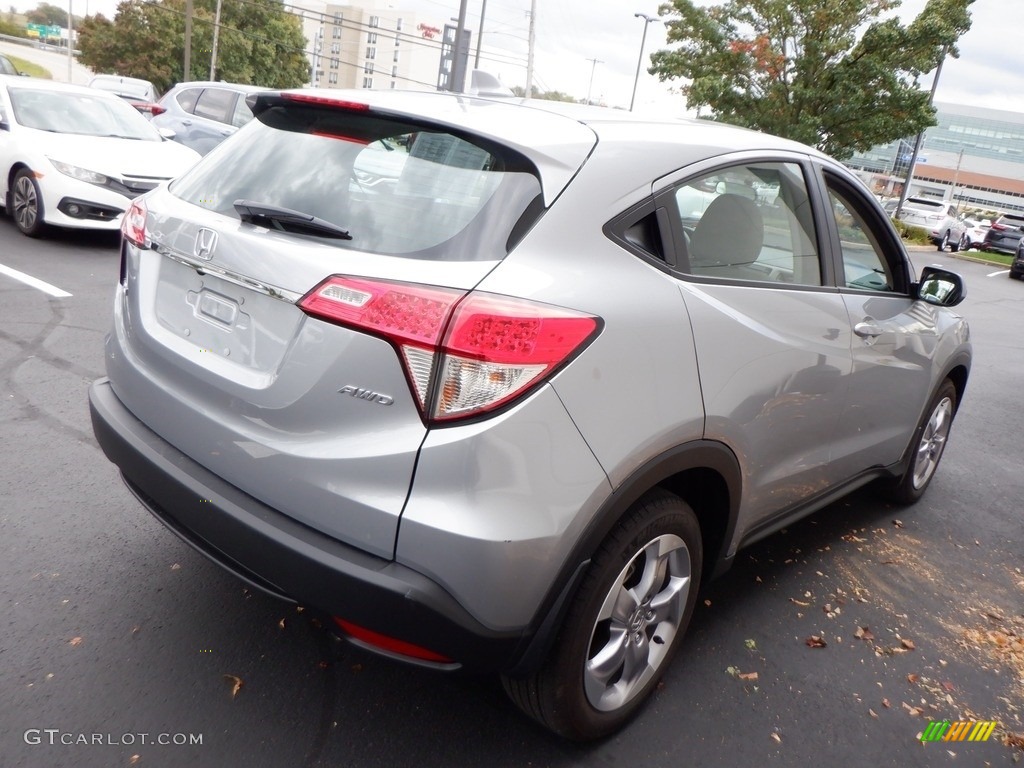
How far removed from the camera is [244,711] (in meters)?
2.63

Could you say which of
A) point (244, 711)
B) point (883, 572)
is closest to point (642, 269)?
point (244, 711)

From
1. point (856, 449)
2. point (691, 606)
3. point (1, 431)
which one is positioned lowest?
point (1, 431)

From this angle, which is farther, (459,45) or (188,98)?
(459,45)

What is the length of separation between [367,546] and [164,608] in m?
1.32

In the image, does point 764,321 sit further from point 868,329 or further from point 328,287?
point 328,287

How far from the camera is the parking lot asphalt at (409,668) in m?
2.57

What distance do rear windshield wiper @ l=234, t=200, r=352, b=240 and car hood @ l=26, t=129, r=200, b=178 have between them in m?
7.07

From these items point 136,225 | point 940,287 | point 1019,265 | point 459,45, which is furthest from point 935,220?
point 136,225

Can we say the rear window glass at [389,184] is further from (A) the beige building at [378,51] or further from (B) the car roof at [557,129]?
(A) the beige building at [378,51]

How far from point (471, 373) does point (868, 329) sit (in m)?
2.13

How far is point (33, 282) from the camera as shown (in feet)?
Answer: 24.4

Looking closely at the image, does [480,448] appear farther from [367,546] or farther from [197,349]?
[197,349]

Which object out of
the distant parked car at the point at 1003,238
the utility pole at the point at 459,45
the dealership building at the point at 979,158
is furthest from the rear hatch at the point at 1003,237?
the dealership building at the point at 979,158

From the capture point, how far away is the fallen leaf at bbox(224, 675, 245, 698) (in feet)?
8.89
